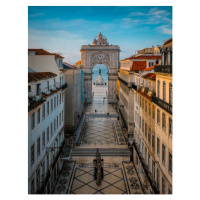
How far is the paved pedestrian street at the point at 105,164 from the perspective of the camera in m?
11.6

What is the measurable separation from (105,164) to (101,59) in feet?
81.4

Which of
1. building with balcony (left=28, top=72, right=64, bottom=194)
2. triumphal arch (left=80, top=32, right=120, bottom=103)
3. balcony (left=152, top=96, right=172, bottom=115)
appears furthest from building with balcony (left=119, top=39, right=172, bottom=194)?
triumphal arch (left=80, top=32, right=120, bottom=103)

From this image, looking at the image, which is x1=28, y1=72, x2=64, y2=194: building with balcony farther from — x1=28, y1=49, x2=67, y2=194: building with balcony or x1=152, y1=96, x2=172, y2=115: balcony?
x1=152, y1=96, x2=172, y2=115: balcony

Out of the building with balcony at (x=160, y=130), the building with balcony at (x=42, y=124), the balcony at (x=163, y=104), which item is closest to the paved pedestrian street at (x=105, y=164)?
the building with balcony at (x=42, y=124)

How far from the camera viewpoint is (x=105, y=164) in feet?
47.7

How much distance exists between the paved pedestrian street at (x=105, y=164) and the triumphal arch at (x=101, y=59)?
42.1 feet

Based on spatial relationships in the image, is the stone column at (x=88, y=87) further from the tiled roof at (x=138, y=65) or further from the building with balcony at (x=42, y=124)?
the building with balcony at (x=42, y=124)

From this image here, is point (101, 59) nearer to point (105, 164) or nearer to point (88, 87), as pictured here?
point (88, 87)

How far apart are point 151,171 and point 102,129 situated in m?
13.0

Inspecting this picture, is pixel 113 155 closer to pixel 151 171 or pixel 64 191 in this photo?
pixel 64 191

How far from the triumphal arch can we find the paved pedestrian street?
1284 cm

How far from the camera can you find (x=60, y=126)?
577 inches

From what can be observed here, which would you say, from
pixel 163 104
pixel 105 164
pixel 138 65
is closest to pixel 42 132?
pixel 163 104
